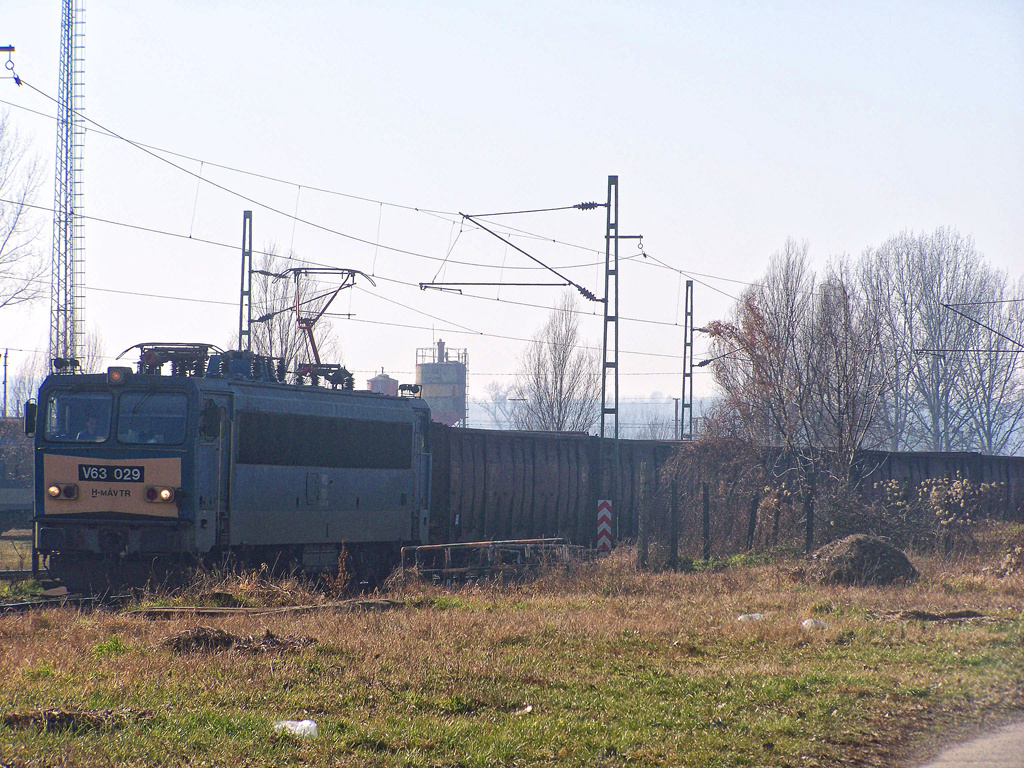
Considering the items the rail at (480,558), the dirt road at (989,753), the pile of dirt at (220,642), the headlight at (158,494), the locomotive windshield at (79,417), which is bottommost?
the rail at (480,558)

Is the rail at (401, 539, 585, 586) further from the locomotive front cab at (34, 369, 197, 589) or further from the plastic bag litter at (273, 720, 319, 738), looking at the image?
the plastic bag litter at (273, 720, 319, 738)

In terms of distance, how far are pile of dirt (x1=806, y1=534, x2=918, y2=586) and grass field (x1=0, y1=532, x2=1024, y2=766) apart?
301cm

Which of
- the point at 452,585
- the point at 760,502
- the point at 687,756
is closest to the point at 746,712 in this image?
the point at 687,756

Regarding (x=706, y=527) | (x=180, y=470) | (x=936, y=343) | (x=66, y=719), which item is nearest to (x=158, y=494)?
(x=180, y=470)

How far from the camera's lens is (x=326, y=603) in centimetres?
1241

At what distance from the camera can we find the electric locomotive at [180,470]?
549 inches

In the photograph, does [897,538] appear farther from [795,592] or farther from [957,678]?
[957,678]

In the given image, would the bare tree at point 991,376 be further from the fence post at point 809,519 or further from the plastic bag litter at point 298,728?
the plastic bag litter at point 298,728

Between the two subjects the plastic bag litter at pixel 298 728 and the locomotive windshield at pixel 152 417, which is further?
the locomotive windshield at pixel 152 417

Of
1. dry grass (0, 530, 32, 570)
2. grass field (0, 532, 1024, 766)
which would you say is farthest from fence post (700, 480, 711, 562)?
dry grass (0, 530, 32, 570)

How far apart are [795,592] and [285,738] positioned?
10.8 m

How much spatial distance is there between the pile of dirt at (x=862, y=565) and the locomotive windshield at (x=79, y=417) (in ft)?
38.3

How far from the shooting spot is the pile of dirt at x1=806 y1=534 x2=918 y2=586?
1611 cm

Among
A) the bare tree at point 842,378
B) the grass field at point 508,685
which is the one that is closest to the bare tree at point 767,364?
the bare tree at point 842,378
